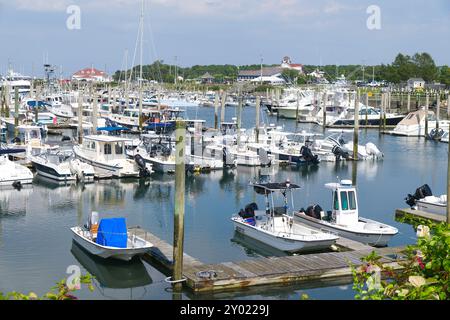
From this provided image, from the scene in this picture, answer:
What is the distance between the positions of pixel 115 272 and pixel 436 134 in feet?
151

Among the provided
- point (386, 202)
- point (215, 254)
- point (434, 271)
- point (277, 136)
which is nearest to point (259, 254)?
point (215, 254)

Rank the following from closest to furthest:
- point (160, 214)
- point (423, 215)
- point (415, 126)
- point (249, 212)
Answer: point (249, 212)
point (423, 215)
point (160, 214)
point (415, 126)

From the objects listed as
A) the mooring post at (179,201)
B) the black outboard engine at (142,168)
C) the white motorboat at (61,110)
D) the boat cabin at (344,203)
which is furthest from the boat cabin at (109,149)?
the white motorboat at (61,110)

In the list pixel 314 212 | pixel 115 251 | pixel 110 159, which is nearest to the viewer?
pixel 115 251

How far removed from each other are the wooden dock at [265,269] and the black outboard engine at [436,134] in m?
41.4

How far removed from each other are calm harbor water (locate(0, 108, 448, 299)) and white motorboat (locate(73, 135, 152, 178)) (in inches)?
29.2

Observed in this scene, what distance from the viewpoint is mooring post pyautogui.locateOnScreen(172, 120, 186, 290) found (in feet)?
49.8

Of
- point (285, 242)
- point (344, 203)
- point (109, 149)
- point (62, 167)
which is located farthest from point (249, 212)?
point (109, 149)

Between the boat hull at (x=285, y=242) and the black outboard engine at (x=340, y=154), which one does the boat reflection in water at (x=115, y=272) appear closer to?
the boat hull at (x=285, y=242)

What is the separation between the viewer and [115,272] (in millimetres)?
18516

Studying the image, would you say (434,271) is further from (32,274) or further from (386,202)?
(386,202)

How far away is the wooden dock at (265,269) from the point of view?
1614 centimetres

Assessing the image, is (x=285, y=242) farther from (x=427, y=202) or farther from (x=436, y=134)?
(x=436, y=134)

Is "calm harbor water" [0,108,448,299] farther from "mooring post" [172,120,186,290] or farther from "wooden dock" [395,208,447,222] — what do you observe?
"mooring post" [172,120,186,290]
